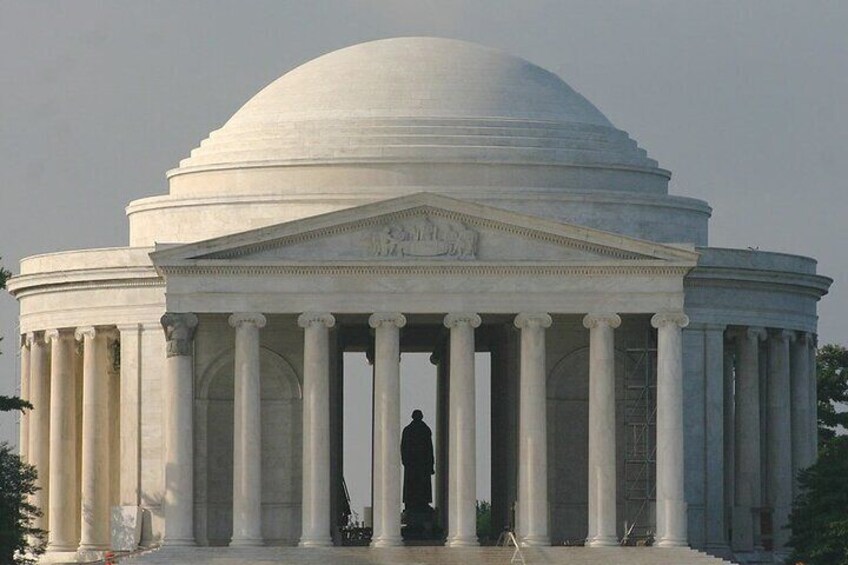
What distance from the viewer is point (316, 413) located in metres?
180

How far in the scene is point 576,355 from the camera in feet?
623

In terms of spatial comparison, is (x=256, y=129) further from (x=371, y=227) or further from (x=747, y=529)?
(x=747, y=529)

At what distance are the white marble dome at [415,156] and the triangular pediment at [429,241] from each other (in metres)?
8.40

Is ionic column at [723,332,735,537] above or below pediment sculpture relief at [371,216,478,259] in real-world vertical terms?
below

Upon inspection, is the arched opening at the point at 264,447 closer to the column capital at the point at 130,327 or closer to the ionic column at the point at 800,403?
the column capital at the point at 130,327

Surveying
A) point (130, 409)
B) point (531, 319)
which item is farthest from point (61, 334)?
point (531, 319)

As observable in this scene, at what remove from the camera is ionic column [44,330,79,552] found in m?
Answer: 195

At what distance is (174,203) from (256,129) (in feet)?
20.6

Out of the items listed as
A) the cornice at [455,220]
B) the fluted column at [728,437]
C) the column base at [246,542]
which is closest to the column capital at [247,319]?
the cornice at [455,220]

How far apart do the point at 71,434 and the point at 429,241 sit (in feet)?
90.3

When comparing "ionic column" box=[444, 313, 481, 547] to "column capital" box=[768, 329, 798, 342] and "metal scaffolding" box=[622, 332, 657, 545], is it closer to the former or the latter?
"metal scaffolding" box=[622, 332, 657, 545]

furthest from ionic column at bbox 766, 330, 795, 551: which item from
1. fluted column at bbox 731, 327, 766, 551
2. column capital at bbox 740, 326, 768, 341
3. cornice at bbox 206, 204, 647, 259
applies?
cornice at bbox 206, 204, 647, 259

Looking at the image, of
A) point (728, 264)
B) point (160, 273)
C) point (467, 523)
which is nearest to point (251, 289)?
point (160, 273)

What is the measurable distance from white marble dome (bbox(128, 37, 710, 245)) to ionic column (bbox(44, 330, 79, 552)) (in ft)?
24.1
